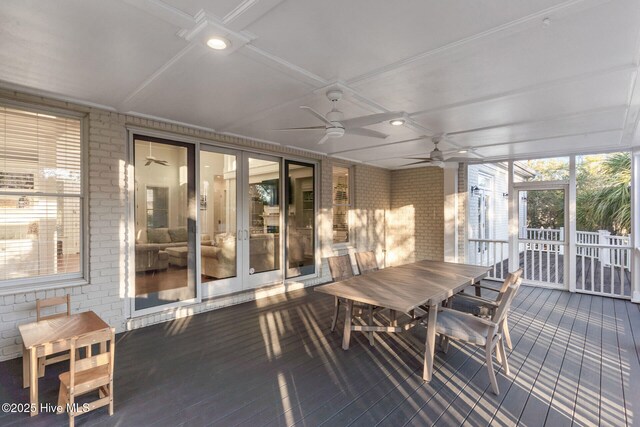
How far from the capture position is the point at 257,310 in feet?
15.6

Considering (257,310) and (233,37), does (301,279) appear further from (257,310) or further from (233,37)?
(233,37)

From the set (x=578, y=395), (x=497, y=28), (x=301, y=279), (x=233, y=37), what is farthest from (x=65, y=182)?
(x=578, y=395)

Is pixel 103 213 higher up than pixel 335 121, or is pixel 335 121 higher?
pixel 335 121

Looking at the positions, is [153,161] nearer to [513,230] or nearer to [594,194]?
[513,230]

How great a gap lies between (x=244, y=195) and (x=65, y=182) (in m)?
2.35

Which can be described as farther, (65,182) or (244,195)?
(244,195)

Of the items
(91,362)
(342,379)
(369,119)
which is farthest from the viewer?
(369,119)

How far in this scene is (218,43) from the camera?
2184 mm

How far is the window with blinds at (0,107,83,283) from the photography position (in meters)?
3.24

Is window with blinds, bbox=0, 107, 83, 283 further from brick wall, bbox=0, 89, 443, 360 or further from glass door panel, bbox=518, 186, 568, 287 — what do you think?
glass door panel, bbox=518, 186, 568, 287

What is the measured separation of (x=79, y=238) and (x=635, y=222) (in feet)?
27.5

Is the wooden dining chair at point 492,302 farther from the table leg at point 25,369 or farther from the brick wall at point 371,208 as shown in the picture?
the table leg at point 25,369

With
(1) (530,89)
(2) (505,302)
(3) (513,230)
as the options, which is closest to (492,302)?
(2) (505,302)

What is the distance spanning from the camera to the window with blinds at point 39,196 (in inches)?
128
